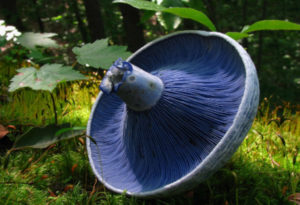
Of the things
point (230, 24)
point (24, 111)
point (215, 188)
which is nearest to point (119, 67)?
point (215, 188)

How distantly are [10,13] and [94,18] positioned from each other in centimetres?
136

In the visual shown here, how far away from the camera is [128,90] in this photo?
122 cm

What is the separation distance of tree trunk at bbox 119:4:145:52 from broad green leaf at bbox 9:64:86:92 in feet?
6.82

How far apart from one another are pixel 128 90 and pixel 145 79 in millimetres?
83

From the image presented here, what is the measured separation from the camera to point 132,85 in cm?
121

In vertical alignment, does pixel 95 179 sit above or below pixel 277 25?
below

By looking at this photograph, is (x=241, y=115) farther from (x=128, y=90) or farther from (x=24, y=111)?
(x=24, y=111)

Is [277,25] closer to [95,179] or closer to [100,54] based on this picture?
[100,54]

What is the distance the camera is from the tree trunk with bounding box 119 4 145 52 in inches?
138

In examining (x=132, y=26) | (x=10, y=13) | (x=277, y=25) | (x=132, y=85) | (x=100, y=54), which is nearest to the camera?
(x=132, y=85)

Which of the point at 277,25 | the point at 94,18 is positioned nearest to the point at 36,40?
the point at 277,25

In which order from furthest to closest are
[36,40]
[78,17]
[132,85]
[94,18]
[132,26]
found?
[78,17]
[132,26]
[94,18]
[36,40]
[132,85]

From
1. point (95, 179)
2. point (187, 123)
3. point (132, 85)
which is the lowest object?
point (95, 179)

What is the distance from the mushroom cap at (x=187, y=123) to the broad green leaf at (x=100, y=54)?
11.4 inches
